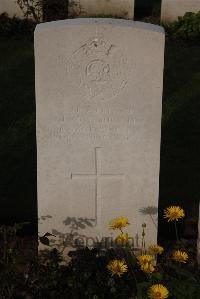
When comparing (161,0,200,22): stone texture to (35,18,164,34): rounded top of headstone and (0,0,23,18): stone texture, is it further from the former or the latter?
(35,18,164,34): rounded top of headstone

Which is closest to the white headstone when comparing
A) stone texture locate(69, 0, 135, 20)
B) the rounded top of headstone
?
the rounded top of headstone

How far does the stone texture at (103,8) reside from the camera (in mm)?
11375

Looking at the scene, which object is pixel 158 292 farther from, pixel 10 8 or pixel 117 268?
pixel 10 8

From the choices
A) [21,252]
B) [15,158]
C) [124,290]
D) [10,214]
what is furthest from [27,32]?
[124,290]

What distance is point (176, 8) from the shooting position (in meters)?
11.1

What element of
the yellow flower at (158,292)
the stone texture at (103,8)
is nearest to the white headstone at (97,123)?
the yellow flower at (158,292)

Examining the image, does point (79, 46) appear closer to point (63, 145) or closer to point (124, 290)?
point (63, 145)

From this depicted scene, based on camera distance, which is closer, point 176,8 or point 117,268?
point 117,268

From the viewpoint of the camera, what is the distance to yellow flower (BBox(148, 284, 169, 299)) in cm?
367

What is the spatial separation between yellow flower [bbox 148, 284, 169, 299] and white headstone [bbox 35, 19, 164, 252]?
1.03 m

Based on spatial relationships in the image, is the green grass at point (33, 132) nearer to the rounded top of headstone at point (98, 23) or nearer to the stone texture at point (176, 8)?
the stone texture at point (176, 8)

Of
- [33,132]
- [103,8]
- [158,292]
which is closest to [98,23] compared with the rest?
[158,292]

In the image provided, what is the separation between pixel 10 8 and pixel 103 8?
5.42ft

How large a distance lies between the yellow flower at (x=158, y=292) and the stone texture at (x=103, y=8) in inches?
327
